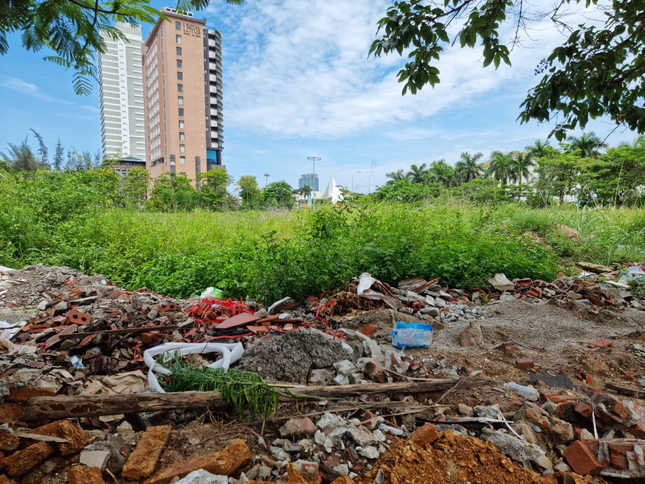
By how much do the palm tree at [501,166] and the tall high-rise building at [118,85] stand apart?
37433 mm

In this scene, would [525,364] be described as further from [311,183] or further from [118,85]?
[311,183]

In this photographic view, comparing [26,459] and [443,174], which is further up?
[443,174]

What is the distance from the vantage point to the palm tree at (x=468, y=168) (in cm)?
4609

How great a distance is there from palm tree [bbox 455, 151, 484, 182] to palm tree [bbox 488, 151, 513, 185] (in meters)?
3.13

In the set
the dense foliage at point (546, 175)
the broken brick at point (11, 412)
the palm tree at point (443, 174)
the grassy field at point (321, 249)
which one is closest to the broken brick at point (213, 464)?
the broken brick at point (11, 412)

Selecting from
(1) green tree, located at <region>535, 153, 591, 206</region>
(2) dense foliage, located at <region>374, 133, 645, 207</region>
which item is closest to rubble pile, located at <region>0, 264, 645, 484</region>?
(2) dense foliage, located at <region>374, 133, 645, 207</region>

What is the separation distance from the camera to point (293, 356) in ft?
7.61

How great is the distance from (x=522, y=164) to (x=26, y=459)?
45.6 meters

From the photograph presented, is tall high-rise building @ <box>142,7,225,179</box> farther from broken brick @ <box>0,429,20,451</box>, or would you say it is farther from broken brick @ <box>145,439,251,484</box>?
broken brick @ <box>145,439,251,484</box>

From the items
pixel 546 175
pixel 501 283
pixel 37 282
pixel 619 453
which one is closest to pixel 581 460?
pixel 619 453

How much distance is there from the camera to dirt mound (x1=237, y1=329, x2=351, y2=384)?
7.34ft

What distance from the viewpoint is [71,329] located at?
308 cm

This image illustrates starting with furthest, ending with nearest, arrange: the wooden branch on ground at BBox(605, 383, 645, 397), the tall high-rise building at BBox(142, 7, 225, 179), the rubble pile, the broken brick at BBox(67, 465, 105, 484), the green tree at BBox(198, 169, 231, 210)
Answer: the tall high-rise building at BBox(142, 7, 225, 179) → the green tree at BBox(198, 169, 231, 210) → the wooden branch on ground at BBox(605, 383, 645, 397) → the rubble pile → the broken brick at BBox(67, 465, 105, 484)

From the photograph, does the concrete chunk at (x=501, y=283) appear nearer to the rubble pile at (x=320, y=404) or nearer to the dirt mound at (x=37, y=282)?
the rubble pile at (x=320, y=404)
